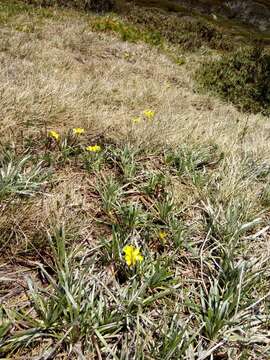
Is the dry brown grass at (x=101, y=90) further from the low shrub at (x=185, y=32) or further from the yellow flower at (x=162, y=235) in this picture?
the low shrub at (x=185, y=32)

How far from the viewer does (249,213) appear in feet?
8.00

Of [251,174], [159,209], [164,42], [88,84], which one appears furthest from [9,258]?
[164,42]

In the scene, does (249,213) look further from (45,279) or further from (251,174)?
(45,279)

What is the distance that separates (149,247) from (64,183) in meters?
0.87

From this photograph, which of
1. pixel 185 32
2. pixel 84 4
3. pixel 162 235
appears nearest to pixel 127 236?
pixel 162 235

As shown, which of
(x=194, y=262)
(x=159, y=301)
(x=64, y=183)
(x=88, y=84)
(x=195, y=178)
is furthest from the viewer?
(x=88, y=84)

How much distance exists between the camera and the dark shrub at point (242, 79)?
28.1 feet

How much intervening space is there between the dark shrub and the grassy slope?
16.3 feet

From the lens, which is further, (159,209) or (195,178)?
(195,178)

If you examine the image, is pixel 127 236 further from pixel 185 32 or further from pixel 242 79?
pixel 185 32

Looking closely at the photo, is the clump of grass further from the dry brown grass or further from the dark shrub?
the dark shrub

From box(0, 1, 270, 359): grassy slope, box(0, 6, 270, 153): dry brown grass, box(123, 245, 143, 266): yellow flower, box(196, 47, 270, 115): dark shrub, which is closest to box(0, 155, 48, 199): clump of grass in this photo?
box(0, 1, 270, 359): grassy slope

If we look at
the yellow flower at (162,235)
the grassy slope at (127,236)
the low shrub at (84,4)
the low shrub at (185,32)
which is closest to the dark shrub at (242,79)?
the low shrub at (185,32)

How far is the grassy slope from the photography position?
5.34ft
